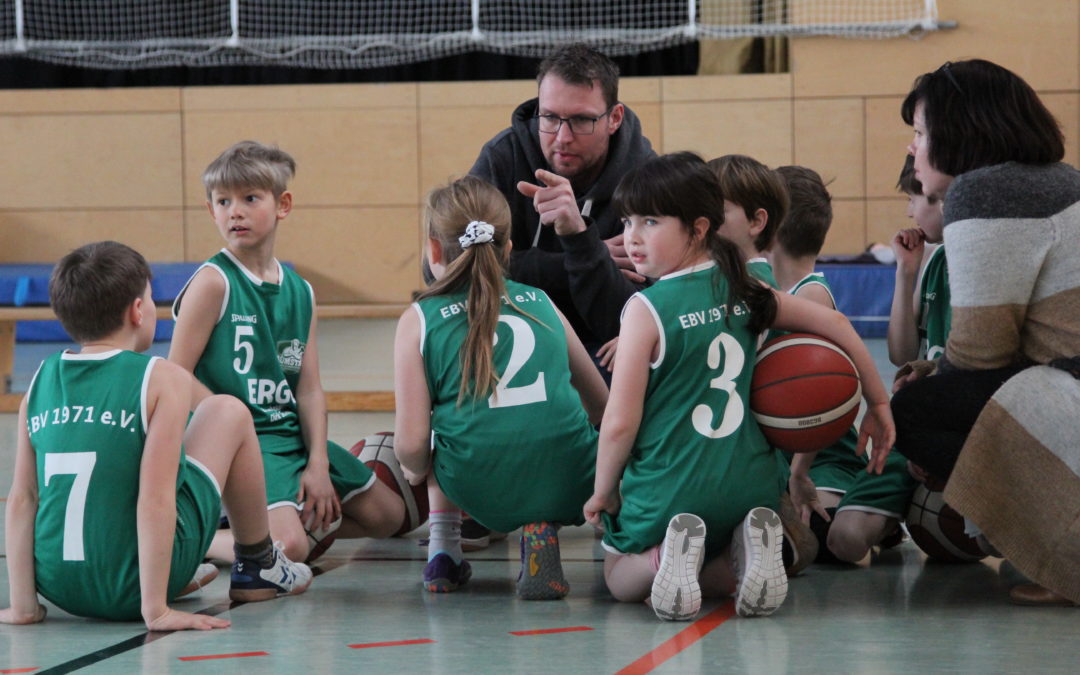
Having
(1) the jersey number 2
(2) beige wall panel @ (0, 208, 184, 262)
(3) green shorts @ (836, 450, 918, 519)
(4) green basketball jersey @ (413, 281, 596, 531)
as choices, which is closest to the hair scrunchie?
(4) green basketball jersey @ (413, 281, 596, 531)

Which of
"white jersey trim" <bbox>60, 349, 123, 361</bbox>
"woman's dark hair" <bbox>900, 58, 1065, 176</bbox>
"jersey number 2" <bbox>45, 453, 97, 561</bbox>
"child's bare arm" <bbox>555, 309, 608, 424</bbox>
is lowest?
"jersey number 2" <bbox>45, 453, 97, 561</bbox>

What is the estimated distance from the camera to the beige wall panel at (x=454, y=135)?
10.0 m

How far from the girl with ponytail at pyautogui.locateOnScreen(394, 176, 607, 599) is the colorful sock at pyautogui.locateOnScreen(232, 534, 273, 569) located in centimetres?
35

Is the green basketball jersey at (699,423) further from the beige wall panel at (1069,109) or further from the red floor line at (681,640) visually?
the beige wall panel at (1069,109)

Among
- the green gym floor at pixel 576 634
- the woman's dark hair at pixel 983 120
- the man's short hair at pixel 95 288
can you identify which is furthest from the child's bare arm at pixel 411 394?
the woman's dark hair at pixel 983 120

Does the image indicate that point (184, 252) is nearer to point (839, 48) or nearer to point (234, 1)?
point (234, 1)

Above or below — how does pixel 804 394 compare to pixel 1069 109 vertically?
below

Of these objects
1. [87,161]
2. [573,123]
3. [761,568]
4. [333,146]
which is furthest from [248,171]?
[87,161]

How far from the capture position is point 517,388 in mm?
2816

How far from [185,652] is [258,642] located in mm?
140

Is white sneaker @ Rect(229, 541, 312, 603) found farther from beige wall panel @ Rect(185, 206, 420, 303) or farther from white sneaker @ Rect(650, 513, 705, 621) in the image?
beige wall panel @ Rect(185, 206, 420, 303)

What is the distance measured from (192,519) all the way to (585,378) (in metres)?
1.01

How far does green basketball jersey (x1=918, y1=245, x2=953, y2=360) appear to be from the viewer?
322cm

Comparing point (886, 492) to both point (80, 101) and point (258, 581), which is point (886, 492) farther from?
point (80, 101)
